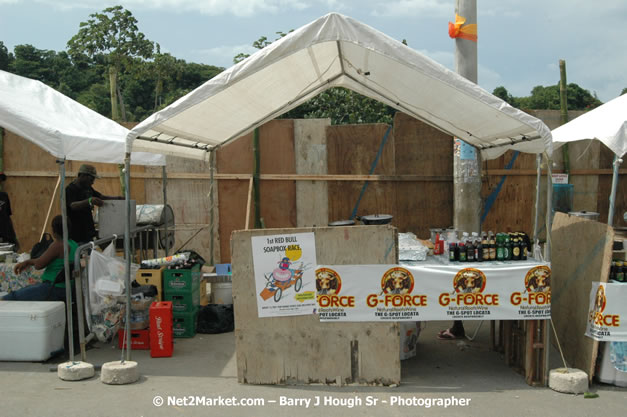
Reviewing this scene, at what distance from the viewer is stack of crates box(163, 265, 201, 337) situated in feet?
23.2

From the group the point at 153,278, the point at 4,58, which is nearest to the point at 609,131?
the point at 153,278

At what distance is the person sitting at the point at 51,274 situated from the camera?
643 cm

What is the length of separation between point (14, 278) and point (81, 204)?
4.28 ft

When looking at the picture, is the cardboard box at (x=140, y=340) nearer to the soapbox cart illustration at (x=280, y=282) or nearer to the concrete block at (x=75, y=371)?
the concrete block at (x=75, y=371)

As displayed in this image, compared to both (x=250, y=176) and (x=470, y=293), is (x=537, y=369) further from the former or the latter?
(x=250, y=176)

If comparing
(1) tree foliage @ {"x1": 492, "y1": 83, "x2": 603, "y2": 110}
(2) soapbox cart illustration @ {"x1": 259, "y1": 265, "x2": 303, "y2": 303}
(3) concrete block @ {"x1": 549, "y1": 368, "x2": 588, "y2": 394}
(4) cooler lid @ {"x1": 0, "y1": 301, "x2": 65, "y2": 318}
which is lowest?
(3) concrete block @ {"x1": 549, "y1": 368, "x2": 588, "y2": 394}

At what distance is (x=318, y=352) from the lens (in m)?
5.42

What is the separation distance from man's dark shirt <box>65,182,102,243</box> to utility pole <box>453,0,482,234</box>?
5176 mm

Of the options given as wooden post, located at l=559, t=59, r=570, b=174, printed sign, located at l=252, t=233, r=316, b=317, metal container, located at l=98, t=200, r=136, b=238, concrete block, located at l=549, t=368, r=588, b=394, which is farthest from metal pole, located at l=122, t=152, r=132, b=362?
→ wooden post, located at l=559, t=59, r=570, b=174

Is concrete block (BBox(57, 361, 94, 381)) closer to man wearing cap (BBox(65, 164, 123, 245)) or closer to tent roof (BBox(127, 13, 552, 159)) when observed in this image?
man wearing cap (BBox(65, 164, 123, 245))

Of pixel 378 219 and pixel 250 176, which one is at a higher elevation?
pixel 250 176

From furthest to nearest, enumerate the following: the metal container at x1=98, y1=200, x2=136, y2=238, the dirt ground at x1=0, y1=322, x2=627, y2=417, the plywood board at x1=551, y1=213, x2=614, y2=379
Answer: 1. the metal container at x1=98, y1=200, x2=136, y2=238
2. the plywood board at x1=551, y1=213, x2=614, y2=379
3. the dirt ground at x1=0, y1=322, x2=627, y2=417

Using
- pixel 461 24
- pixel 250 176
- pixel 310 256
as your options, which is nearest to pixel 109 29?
pixel 250 176

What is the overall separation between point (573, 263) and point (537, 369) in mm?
1268
